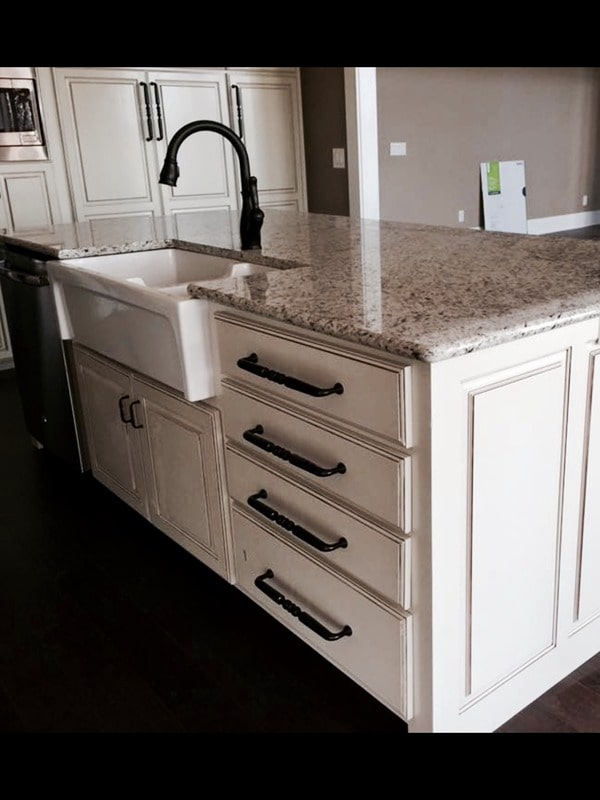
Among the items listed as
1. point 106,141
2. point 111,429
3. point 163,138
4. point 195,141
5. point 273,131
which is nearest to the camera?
point 111,429

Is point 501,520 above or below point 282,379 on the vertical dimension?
below

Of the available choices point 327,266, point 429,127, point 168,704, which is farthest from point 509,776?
point 429,127

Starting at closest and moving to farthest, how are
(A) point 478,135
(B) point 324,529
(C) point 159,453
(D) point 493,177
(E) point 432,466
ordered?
(E) point 432,466 → (B) point 324,529 → (C) point 159,453 → (A) point 478,135 → (D) point 493,177

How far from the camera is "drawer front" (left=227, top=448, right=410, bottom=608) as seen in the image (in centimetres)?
118

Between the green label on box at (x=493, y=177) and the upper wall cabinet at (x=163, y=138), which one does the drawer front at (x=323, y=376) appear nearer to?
the upper wall cabinet at (x=163, y=138)

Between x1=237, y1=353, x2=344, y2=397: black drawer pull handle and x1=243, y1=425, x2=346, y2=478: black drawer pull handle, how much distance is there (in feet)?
0.42

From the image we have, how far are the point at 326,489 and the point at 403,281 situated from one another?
1.50 feet

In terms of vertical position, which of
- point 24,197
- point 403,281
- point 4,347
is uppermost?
point 24,197

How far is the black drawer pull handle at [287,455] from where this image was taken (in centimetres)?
123

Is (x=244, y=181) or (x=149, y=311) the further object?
(x=244, y=181)

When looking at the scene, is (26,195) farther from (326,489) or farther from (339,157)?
(326,489)

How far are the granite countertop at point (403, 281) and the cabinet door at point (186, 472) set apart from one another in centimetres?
34

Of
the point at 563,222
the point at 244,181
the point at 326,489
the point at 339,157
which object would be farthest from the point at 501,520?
the point at 563,222

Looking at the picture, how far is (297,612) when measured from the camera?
1.41 meters
